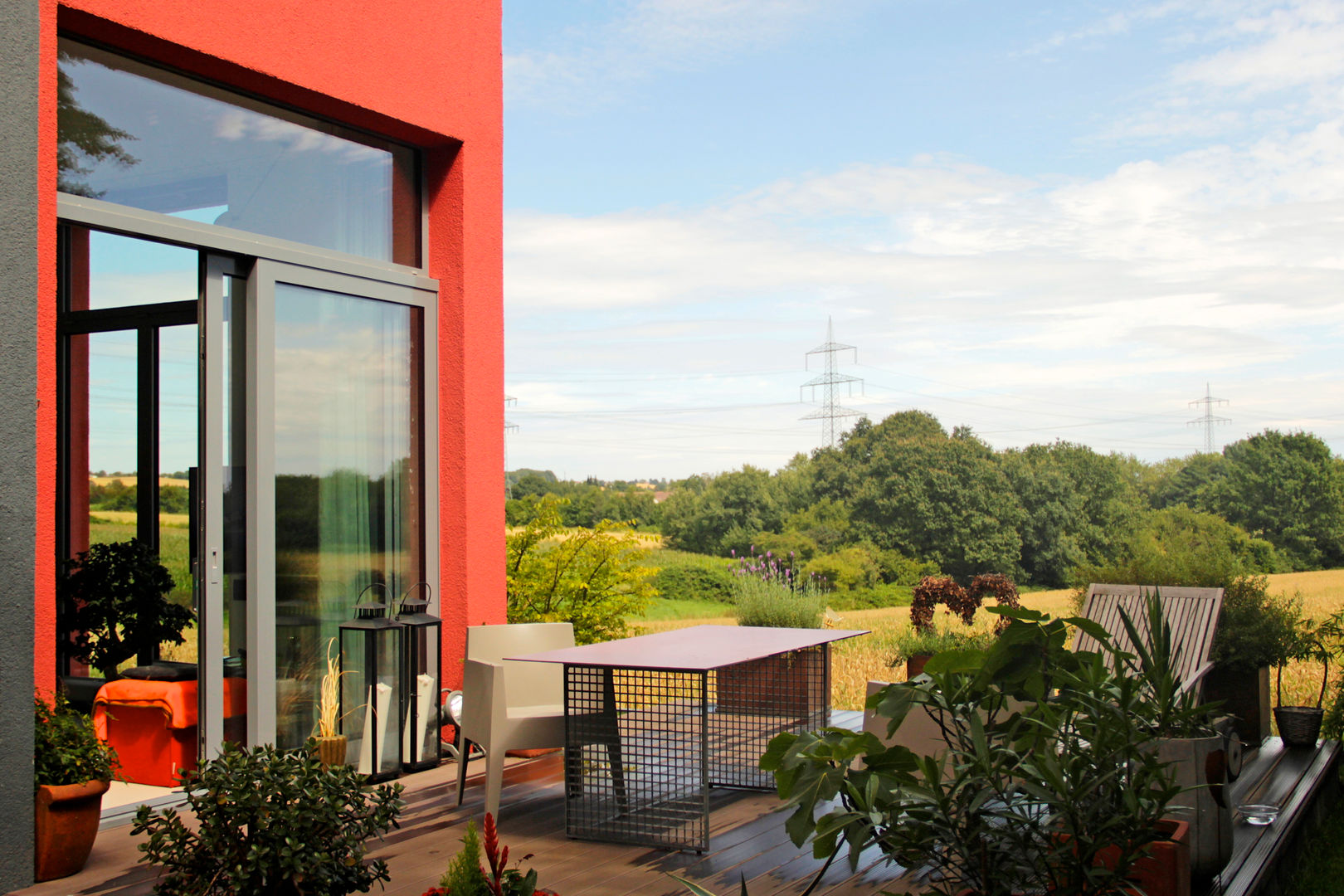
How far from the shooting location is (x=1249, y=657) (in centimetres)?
571

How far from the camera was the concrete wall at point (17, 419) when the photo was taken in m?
3.65

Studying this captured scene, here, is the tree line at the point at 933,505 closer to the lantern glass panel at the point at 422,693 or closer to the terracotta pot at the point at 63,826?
the lantern glass panel at the point at 422,693

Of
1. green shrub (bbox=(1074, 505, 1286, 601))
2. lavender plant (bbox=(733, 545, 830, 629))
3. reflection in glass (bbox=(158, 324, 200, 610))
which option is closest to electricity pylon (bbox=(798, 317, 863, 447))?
green shrub (bbox=(1074, 505, 1286, 601))

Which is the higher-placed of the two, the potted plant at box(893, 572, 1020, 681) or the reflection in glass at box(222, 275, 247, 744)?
the reflection in glass at box(222, 275, 247, 744)

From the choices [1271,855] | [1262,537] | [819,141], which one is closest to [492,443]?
[1271,855]

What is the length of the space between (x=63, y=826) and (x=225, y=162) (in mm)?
2858

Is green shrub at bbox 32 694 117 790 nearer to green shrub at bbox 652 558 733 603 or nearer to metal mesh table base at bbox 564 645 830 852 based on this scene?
metal mesh table base at bbox 564 645 830 852

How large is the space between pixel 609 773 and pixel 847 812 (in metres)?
2.58

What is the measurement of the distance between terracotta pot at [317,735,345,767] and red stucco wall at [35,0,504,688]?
0.97 metres

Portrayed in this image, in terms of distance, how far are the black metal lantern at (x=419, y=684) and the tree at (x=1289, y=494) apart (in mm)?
17896

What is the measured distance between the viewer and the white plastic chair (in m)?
4.26

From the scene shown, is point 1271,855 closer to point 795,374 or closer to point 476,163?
point 476,163

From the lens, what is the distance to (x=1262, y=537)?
63.7 feet

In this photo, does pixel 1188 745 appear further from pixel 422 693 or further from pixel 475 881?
pixel 422 693
